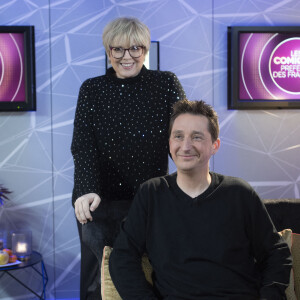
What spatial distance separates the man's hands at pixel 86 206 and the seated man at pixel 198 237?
16cm

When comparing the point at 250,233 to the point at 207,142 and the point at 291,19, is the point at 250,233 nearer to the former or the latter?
the point at 207,142

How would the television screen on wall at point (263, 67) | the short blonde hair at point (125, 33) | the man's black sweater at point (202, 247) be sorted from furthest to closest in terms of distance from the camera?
the television screen on wall at point (263, 67), the short blonde hair at point (125, 33), the man's black sweater at point (202, 247)

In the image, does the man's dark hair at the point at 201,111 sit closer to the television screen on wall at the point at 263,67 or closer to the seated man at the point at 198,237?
the seated man at the point at 198,237

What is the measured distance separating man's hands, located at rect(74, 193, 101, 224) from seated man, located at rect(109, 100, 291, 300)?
16 centimetres

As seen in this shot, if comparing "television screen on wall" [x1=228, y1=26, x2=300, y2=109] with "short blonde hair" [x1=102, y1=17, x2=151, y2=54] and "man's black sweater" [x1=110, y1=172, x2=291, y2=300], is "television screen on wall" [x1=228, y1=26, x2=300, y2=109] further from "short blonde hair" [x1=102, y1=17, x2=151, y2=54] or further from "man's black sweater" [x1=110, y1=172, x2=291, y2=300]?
"man's black sweater" [x1=110, y1=172, x2=291, y2=300]

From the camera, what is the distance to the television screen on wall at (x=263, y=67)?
3.47 meters

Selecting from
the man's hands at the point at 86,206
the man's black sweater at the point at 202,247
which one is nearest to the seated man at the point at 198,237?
the man's black sweater at the point at 202,247

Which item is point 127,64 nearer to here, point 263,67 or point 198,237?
point 198,237

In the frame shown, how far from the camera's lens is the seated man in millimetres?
1582

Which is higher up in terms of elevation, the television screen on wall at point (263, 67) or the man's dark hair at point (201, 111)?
the television screen on wall at point (263, 67)

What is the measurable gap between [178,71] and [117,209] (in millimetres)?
1762

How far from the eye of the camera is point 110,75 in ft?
6.63

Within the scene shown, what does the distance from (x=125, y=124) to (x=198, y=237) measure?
60 cm

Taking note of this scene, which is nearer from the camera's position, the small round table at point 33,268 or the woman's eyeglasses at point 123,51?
the woman's eyeglasses at point 123,51
